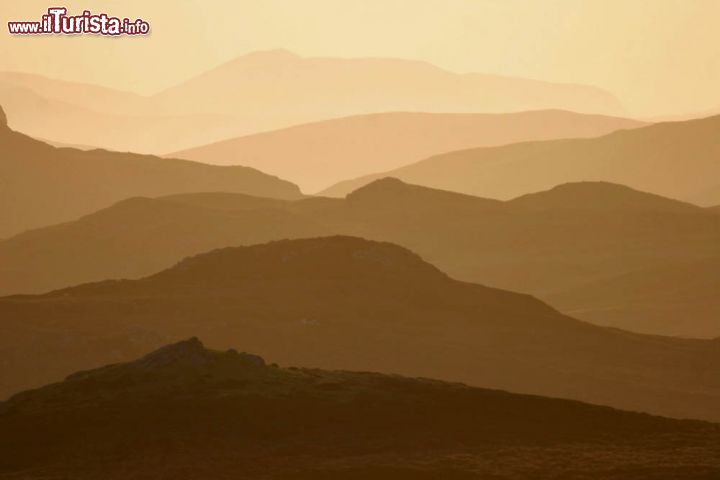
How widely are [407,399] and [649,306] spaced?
91.8 metres

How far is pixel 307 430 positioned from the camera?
54.1 meters

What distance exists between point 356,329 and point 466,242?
88.9m

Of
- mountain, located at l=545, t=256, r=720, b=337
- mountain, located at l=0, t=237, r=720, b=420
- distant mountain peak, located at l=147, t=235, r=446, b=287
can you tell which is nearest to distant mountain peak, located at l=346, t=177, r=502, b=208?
mountain, located at l=545, t=256, r=720, b=337

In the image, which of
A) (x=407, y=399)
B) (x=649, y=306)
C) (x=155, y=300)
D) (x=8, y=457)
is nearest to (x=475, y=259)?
(x=649, y=306)

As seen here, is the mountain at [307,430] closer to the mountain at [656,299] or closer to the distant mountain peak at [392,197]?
the mountain at [656,299]

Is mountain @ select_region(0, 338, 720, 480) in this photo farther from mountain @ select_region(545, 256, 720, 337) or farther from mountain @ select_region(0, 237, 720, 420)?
mountain @ select_region(545, 256, 720, 337)

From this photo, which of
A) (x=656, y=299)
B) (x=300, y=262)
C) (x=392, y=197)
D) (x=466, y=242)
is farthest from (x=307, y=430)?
(x=392, y=197)

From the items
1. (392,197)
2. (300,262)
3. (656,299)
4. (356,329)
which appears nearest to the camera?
(356,329)

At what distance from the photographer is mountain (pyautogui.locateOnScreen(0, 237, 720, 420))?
87.1 meters

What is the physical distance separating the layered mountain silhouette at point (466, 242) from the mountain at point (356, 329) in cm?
3282

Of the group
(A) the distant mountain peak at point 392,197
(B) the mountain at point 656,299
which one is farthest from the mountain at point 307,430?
(A) the distant mountain peak at point 392,197

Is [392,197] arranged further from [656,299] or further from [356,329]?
[356,329]

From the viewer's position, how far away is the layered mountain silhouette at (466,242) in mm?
146625

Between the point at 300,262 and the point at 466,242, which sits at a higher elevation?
the point at 466,242
